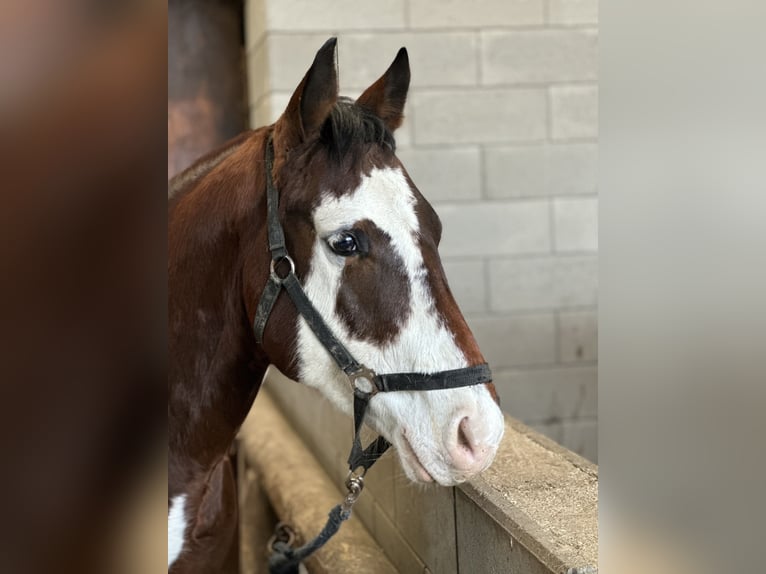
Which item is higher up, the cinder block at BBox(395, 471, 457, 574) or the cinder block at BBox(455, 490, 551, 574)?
the cinder block at BBox(455, 490, 551, 574)

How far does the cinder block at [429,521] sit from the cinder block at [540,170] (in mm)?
1579

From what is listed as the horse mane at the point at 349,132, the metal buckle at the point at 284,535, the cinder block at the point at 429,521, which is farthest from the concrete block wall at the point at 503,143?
the horse mane at the point at 349,132

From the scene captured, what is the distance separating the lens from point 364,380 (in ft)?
2.90

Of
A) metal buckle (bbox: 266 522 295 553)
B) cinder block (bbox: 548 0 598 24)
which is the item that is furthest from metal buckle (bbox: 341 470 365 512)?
cinder block (bbox: 548 0 598 24)

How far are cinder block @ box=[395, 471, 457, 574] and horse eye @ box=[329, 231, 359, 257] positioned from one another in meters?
0.38

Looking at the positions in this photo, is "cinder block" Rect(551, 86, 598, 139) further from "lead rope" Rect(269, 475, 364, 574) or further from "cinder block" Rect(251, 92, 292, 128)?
"lead rope" Rect(269, 475, 364, 574)

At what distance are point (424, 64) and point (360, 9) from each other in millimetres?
298

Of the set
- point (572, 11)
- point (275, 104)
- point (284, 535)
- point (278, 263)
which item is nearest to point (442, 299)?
point (278, 263)

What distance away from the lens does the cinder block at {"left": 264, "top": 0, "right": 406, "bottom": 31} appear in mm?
2449

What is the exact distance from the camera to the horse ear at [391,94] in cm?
101

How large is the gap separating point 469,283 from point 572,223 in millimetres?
474
